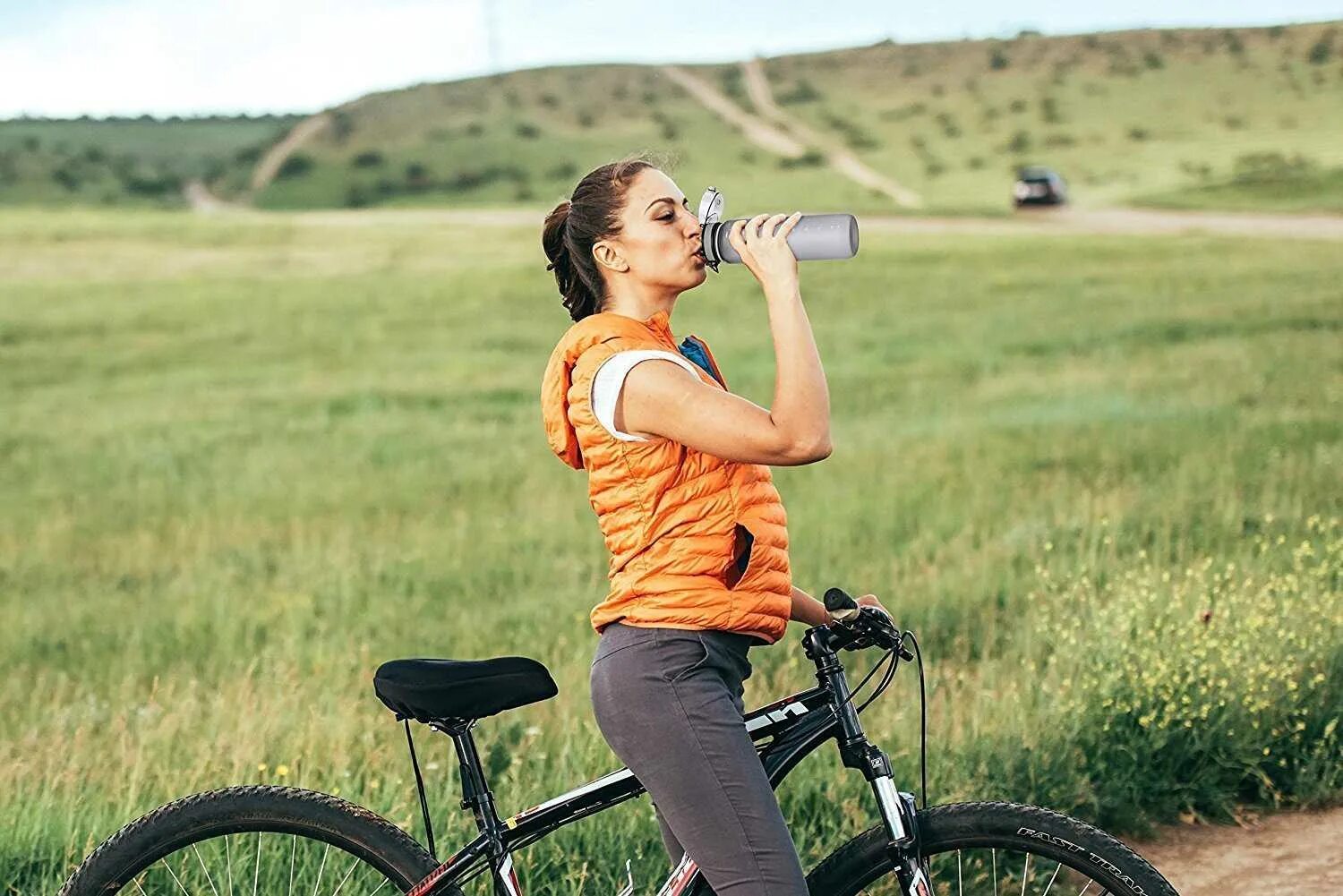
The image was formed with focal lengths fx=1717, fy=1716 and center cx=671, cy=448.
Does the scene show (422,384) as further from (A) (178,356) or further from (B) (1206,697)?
(B) (1206,697)

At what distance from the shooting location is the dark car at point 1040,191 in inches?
2009

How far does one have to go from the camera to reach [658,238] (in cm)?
315

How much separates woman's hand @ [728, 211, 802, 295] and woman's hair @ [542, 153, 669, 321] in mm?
310

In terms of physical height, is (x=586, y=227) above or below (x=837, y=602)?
above

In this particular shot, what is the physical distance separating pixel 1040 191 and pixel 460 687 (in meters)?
50.2

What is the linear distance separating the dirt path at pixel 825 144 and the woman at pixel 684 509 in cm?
4898

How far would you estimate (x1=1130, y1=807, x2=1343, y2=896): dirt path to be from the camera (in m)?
4.91

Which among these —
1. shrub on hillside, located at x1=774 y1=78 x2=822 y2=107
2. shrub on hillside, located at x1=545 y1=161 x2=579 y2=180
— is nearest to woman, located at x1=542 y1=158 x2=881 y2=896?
shrub on hillside, located at x1=545 y1=161 x2=579 y2=180

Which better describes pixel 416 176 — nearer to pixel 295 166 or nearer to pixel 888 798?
pixel 295 166

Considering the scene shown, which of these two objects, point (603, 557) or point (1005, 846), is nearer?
point (1005, 846)

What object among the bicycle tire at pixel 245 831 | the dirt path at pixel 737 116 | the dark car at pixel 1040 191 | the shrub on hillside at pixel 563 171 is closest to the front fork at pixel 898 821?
the bicycle tire at pixel 245 831

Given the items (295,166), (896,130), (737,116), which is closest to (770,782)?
(896,130)

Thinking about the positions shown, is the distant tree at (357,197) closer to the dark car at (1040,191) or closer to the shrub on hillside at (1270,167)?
the dark car at (1040,191)

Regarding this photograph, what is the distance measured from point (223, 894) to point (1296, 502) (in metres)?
7.02
